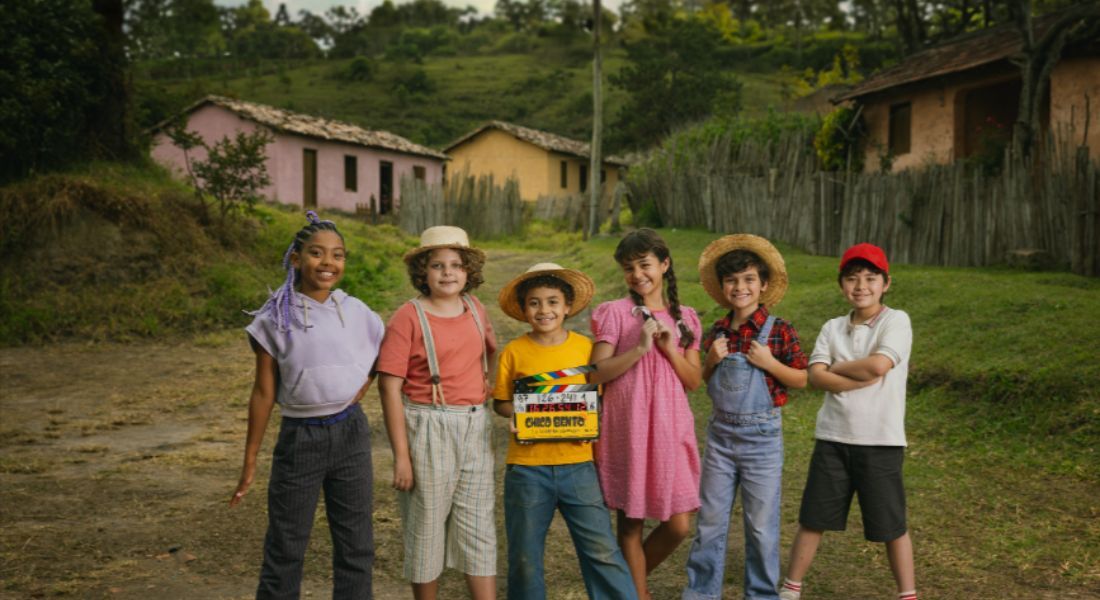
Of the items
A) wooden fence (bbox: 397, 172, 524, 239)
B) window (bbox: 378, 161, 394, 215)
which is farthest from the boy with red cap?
window (bbox: 378, 161, 394, 215)

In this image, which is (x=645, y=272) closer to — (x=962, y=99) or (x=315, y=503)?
(x=315, y=503)

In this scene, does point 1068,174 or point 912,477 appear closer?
point 912,477

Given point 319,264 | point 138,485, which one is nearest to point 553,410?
point 319,264

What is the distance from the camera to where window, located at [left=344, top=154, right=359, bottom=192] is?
31.3 metres

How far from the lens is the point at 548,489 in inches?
135

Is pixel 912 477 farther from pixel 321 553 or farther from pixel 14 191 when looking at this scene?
pixel 14 191

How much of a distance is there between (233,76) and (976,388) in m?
67.1

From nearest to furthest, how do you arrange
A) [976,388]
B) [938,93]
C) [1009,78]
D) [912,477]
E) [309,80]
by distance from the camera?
1. [912,477]
2. [976,388]
3. [1009,78]
4. [938,93]
5. [309,80]

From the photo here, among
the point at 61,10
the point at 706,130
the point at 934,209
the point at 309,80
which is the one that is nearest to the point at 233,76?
the point at 309,80

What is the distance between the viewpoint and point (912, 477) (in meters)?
5.61

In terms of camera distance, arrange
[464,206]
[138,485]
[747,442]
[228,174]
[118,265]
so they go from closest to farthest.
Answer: [747,442], [138,485], [118,265], [228,174], [464,206]

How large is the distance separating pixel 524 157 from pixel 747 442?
37.7 m

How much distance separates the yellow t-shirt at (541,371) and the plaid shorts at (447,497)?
0.47ft

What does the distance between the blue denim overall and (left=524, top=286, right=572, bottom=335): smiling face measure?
66 cm
